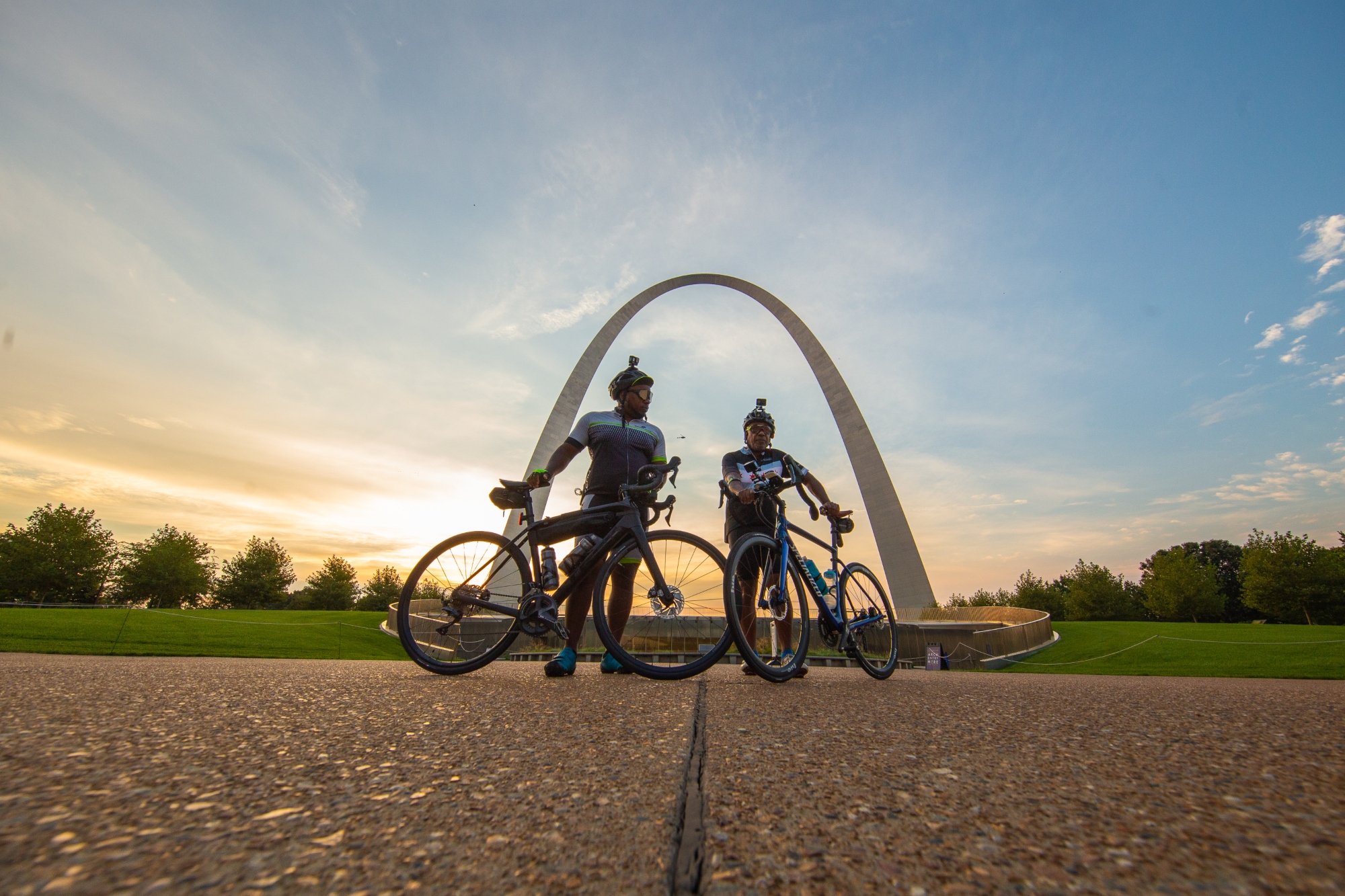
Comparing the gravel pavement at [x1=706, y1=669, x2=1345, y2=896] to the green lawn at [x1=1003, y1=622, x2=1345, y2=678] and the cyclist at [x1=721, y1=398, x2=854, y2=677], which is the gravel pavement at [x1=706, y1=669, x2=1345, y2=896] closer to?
the cyclist at [x1=721, y1=398, x2=854, y2=677]

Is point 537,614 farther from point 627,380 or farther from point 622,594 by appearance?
point 627,380

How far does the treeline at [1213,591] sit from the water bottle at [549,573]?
33.0m

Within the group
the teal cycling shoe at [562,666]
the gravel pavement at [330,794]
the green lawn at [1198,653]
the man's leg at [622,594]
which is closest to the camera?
the gravel pavement at [330,794]

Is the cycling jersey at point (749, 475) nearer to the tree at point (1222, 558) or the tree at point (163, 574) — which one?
the tree at point (163, 574)

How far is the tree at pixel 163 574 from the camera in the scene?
1389 inches

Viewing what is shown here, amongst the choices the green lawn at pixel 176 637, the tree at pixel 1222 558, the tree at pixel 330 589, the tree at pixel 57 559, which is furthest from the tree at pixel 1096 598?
the tree at pixel 57 559

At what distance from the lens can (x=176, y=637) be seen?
12328 mm

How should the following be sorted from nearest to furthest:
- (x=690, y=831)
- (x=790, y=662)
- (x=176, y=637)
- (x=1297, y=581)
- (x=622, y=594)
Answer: (x=690, y=831), (x=790, y=662), (x=622, y=594), (x=176, y=637), (x=1297, y=581)

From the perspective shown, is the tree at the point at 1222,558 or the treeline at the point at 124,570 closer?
the treeline at the point at 124,570

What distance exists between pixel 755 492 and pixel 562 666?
155 cm

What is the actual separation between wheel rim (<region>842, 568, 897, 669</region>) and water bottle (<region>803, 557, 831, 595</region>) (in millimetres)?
221

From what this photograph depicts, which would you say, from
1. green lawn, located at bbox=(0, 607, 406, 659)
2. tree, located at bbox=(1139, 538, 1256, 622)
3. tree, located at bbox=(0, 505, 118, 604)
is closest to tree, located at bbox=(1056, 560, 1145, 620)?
tree, located at bbox=(1139, 538, 1256, 622)

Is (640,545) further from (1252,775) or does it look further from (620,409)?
(1252,775)

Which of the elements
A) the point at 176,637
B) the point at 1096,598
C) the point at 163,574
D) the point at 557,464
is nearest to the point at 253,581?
the point at 163,574
